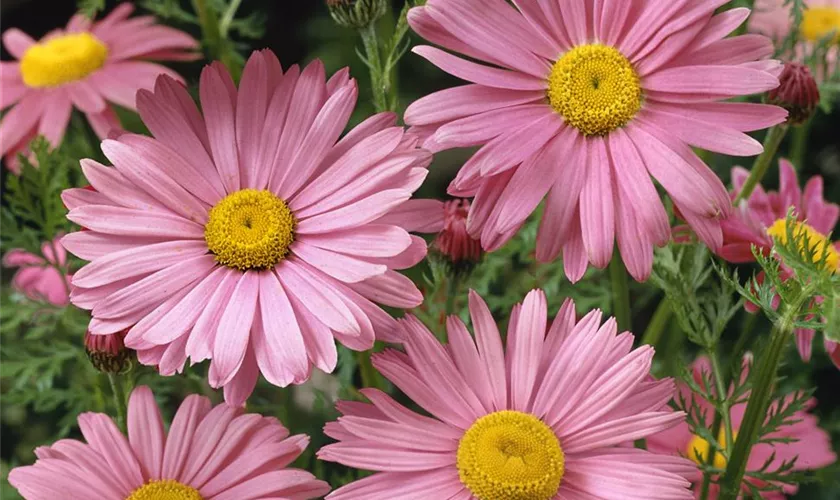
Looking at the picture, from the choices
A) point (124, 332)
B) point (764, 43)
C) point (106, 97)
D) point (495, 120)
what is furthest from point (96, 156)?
point (764, 43)

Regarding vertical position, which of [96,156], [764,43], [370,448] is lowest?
[370,448]

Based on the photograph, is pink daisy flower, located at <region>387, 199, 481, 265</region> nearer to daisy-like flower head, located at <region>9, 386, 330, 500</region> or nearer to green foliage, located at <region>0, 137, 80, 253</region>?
daisy-like flower head, located at <region>9, 386, 330, 500</region>

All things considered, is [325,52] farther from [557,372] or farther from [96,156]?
[557,372]

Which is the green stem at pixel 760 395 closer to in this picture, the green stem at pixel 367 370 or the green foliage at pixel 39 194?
the green stem at pixel 367 370

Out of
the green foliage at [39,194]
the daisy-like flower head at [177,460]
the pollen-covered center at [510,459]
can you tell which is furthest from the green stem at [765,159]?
the green foliage at [39,194]

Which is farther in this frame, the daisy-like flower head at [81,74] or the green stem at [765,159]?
the daisy-like flower head at [81,74]

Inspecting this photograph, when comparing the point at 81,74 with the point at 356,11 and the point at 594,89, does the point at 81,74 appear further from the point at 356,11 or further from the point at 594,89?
the point at 594,89
